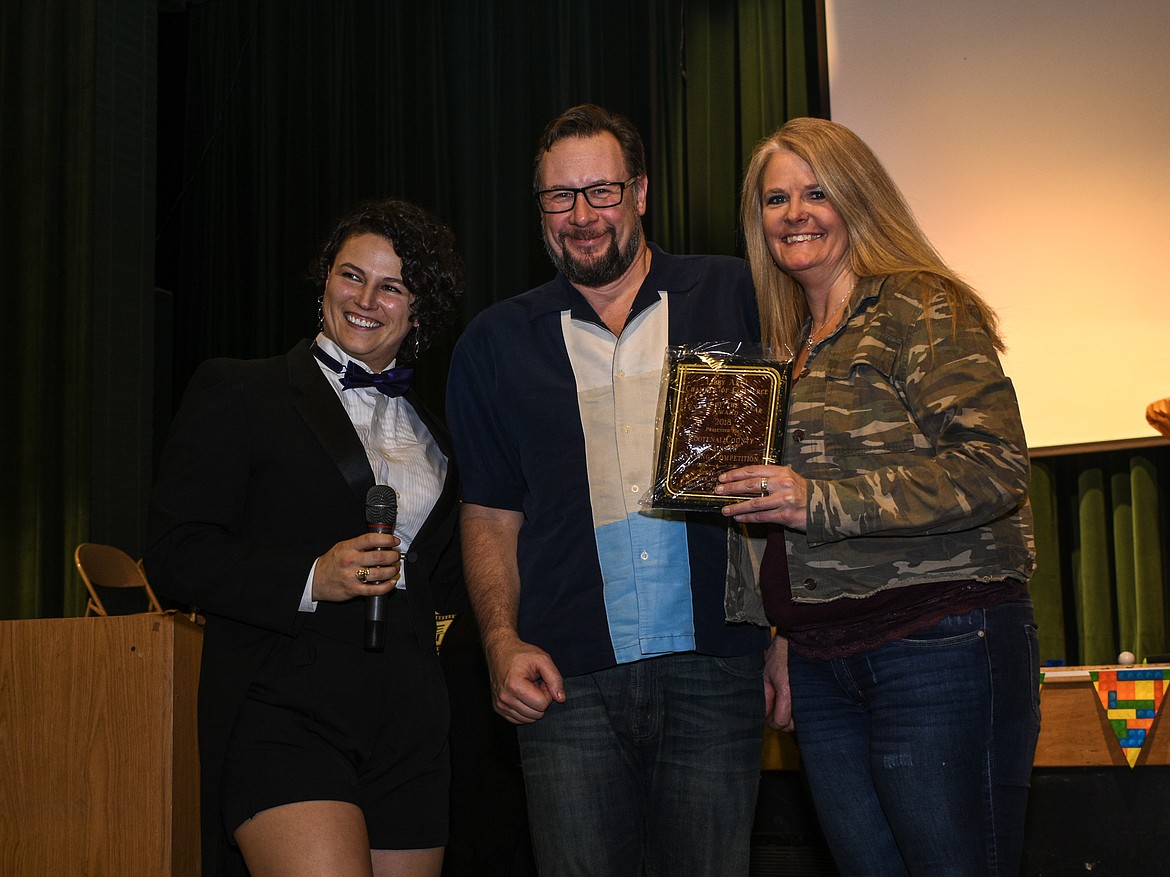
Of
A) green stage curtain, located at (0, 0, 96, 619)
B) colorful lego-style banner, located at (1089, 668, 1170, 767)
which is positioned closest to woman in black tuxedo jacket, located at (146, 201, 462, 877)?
colorful lego-style banner, located at (1089, 668, 1170, 767)

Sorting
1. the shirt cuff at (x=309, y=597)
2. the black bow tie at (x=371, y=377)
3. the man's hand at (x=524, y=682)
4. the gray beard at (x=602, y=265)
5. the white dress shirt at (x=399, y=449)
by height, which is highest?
the gray beard at (x=602, y=265)

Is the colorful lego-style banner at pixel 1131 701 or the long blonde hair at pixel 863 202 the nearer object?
the long blonde hair at pixel 863 202

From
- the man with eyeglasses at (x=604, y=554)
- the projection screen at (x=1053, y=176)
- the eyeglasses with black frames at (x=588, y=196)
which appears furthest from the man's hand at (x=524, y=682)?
the projection screen at (x=1053, y=176)

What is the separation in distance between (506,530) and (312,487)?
0.40 metres

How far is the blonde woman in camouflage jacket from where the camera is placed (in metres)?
1.75

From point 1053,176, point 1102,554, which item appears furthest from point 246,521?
point 1102,554

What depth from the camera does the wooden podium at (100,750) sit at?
3195mm

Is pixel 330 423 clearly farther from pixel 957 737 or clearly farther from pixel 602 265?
pixel 957 737

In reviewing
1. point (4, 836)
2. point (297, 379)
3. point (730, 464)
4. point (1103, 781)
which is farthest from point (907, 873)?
point (1103, 781)

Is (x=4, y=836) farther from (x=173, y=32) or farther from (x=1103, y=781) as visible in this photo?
(x=173, y=32)

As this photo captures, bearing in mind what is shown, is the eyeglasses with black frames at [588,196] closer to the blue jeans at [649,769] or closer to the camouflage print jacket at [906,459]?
the camouflage print jacket at [906,459]

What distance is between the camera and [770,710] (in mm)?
2277

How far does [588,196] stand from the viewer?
235 cm

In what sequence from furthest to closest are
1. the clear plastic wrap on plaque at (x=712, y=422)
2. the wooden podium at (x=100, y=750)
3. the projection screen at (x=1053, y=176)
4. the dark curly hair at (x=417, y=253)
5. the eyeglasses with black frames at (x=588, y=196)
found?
the projection screen at (x=1053, y=176) < the wooden podium at (x=100, y=750) < the dark curly hair at (x=417, y=253) < the eyeglasses with black frames at (x=588, y=196) < the clear plastic wrap on plaque at (x=712, y=422)
